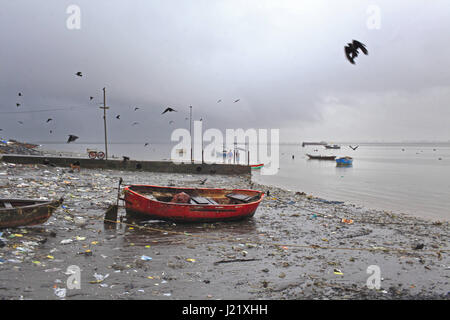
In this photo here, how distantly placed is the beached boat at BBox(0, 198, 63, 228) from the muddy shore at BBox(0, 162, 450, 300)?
0.77ft

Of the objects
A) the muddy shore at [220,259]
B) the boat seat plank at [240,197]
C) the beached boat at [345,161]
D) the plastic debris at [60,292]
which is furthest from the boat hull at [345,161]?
the plastic debris at [60,292]

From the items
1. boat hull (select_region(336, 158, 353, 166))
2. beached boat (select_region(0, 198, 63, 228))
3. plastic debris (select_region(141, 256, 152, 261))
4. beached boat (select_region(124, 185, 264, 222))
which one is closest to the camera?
plastic debris (select_region(141, 256, 152, 261))

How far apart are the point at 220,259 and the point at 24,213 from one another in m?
4.73

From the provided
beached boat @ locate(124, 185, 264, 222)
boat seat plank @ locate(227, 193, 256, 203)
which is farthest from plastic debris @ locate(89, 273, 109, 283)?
boat seat plank @ locate(227, 193, 256, 203)

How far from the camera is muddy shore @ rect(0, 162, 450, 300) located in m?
4.92

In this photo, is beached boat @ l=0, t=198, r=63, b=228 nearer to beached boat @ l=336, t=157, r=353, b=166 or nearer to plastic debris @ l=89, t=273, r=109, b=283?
plastic debris @ l=89, t=273, r=109, b=283

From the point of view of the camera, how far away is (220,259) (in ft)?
21.1

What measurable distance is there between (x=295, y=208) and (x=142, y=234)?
23.5ft

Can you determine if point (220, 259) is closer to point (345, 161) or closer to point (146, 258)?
point (146, 258)

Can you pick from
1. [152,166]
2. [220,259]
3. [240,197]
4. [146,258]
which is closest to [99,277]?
[146,258]

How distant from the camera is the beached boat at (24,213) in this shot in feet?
22.3

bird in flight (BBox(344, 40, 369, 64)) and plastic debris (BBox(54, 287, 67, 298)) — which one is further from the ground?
bird in flight (BBox(344, 40, 369, 64))
